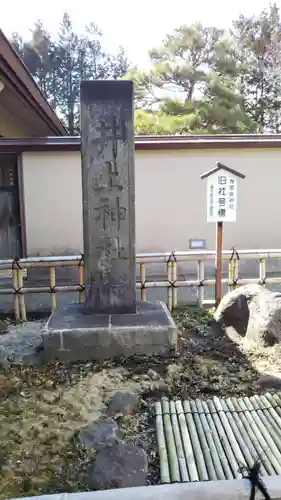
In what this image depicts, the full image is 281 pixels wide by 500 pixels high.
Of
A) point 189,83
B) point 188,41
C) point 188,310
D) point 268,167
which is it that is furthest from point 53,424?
point 188,41

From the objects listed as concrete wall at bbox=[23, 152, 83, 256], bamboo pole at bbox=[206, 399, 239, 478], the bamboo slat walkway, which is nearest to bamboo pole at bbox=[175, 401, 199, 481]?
the bamboo slat walkway

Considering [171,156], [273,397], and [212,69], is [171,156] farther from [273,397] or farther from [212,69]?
[212,69]

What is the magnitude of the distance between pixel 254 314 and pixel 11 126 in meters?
9.26

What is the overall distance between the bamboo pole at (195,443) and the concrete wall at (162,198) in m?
6.08

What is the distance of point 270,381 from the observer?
364 cm

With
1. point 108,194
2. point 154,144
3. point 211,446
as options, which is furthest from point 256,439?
point 154,144

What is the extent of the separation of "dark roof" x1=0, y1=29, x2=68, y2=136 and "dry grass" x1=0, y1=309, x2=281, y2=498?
337cm

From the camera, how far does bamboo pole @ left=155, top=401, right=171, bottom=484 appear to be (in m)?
2.38

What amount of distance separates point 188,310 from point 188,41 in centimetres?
1517

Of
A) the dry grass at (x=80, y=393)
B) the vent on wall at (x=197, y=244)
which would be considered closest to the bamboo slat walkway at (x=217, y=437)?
the dry grass at (x=80, y=393)

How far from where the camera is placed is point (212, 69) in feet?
60.0

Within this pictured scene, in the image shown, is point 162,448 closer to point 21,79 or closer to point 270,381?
point 270,381

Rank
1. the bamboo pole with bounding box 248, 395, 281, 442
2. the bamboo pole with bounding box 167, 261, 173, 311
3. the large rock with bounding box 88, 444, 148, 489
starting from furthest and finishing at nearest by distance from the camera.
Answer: the bamboo pole with bounding box 167, 261, 173, 311, the bamboo pole with bounding box 248, 395, 281, 442, the large rock with bounding box 88, 444, 148, 489

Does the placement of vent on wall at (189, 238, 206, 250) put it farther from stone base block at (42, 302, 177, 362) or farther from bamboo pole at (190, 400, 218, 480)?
bamboo pole at (190, 400, 218, 480)
